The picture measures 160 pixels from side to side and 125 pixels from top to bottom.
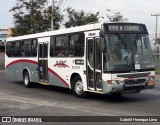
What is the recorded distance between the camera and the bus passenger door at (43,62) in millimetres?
18981

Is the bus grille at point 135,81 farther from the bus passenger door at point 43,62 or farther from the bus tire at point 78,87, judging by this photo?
the bus passenger door at point 43,62

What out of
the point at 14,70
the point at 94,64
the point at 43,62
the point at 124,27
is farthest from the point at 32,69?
the point at 124,27

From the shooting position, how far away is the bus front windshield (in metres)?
14.1

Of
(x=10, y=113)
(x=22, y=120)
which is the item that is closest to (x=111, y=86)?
(x=10, y=113)

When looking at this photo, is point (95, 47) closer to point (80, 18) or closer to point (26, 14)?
point (26, 14)

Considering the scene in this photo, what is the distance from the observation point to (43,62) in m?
19.3

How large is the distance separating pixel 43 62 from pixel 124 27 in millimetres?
5865

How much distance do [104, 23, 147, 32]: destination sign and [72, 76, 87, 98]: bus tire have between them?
268cm

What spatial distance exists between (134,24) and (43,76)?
20.2 feet

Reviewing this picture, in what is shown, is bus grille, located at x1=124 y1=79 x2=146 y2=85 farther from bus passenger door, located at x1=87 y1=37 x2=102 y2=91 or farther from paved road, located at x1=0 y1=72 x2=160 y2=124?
bus passenger door, located at x1=87 y1=37 x2=102 y2=91

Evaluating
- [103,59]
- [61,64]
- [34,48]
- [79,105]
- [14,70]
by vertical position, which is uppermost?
[34,48]

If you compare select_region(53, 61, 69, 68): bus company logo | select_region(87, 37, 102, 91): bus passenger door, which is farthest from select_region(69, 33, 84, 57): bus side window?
select_region(53, 61, 69, 68): bus company logo

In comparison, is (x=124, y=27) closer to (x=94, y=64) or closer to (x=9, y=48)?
(x=94, y=64)

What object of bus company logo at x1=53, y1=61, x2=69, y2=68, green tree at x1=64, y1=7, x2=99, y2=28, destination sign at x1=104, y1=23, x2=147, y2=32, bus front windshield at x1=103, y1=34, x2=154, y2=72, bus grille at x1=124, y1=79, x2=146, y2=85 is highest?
green tree at x1=64, y1=7, x2=99, y2=28
